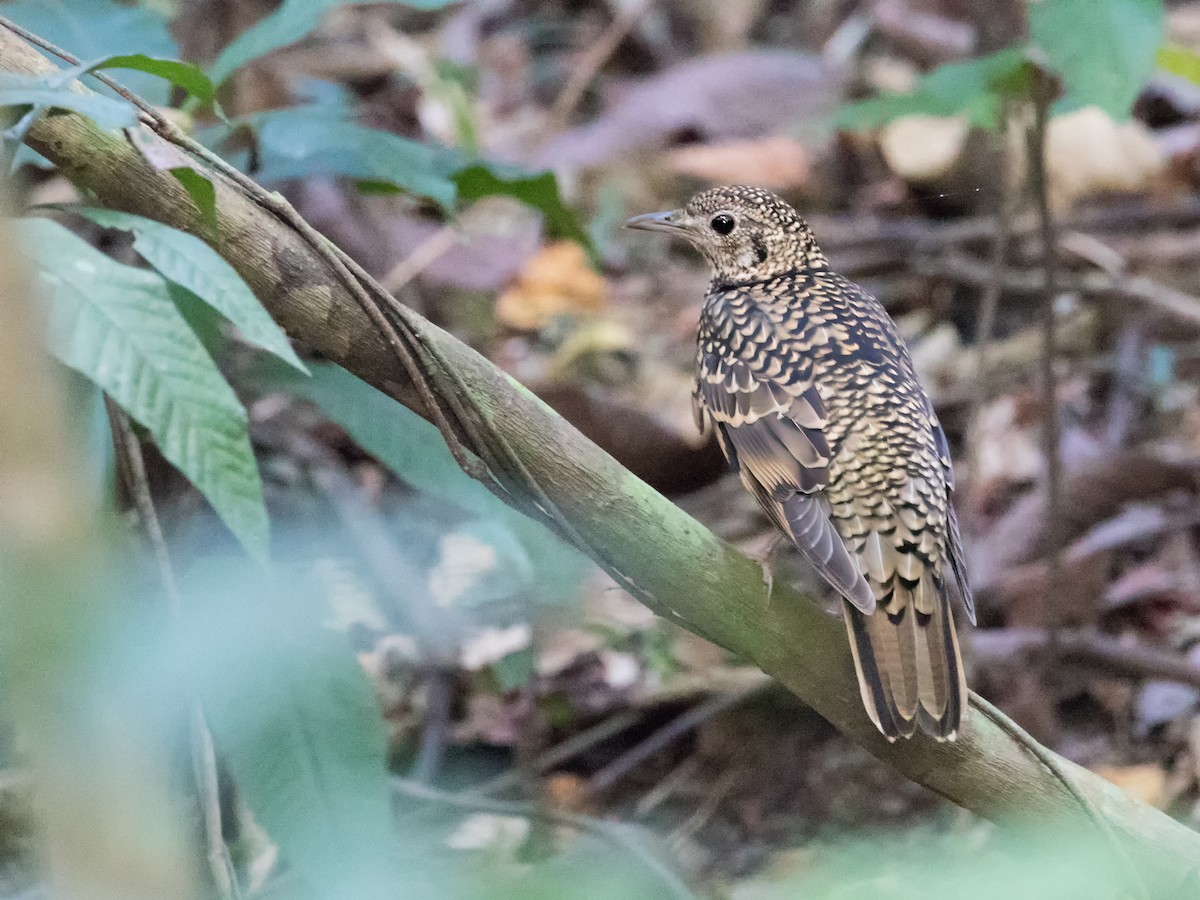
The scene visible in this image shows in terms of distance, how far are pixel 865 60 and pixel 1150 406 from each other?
320 centimetres

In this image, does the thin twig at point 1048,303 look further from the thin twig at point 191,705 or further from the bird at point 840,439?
the thin twig at point 191,705

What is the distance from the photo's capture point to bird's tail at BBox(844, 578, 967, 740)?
2.15 meters

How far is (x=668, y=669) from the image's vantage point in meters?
4.42

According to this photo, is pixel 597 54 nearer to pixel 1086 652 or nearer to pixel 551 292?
pixel 551 292

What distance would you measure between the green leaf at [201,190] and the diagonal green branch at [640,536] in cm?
3

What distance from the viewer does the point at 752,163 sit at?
671 centimetres

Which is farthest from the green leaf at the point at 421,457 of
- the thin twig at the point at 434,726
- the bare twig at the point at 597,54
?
the bare twig at the point at 597,54

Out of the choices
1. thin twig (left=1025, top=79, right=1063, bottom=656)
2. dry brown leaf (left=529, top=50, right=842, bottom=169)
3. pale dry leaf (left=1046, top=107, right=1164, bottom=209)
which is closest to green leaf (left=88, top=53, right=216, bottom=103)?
thin twig (left=1025, top=79, right=1063, bottom=656)

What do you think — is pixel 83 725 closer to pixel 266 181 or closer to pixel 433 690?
pixel 266 181

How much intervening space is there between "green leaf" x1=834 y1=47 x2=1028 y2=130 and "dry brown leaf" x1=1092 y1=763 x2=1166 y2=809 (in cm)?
187

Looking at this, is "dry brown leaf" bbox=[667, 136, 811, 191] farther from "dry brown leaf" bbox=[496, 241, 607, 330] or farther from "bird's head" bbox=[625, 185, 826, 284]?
"bird's head" bbox=[625, 185, 826, 284]

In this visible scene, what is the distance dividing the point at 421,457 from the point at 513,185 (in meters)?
0.63

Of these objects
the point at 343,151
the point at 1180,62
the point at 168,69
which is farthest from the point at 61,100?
the point at 1180,62

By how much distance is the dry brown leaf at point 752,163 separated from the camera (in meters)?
6.67
